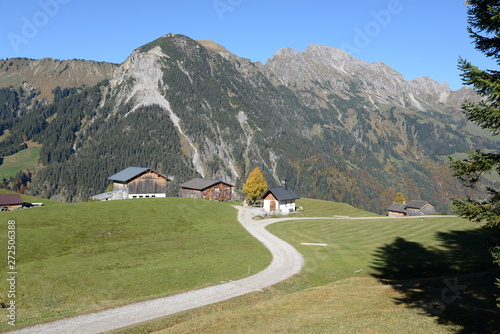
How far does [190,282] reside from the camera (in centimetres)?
3033

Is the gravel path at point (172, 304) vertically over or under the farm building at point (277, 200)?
under

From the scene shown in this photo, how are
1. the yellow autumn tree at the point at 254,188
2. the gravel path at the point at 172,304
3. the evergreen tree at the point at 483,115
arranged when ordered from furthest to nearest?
the yellow autumn tree at the point at 254,188 < the gravel path at the point at 172,304 < the evergreen tree at the point at 483,115

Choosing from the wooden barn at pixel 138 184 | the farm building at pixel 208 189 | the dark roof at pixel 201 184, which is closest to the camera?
the wooden barn at pixel 138 184

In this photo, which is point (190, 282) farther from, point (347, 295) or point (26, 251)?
point (26, 251)

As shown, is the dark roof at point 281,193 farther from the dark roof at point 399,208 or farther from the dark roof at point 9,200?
the dark roof at point 9,200

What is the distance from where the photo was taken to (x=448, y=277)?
27391 millimetres

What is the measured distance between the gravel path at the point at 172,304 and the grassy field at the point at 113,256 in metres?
1.15

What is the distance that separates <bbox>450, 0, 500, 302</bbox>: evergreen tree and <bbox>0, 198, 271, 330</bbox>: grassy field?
22.6 metres

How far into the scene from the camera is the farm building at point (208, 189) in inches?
4204

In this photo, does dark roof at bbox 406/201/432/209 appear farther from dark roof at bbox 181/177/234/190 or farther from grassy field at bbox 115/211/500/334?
grassy field at bbox 115/211/500/334

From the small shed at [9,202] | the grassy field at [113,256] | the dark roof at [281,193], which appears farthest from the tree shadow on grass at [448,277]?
the small shed at [9,202]

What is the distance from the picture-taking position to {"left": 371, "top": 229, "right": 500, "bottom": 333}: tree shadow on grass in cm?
1734

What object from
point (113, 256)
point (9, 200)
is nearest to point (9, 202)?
point (9, 200)

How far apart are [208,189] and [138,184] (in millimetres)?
25040
